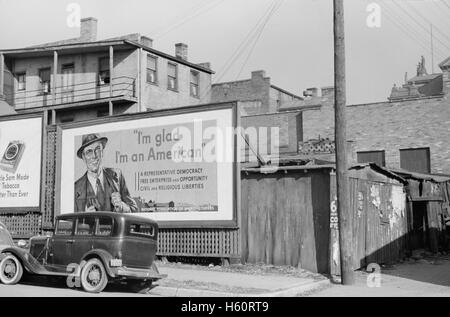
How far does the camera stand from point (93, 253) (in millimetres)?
11281

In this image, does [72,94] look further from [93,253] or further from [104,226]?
[93,253]

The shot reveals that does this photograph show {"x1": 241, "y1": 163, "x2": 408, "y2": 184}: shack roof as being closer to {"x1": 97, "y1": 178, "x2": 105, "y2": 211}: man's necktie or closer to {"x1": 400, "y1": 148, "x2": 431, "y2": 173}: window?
{"x1": 97, "y1": 178, "x2": 105, "y2": 211}: man's necktie

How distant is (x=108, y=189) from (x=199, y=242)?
143 inches

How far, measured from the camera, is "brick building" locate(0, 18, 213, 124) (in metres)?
34.1

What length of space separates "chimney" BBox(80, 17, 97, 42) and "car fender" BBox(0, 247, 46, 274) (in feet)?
94.7

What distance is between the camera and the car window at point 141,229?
1163cm

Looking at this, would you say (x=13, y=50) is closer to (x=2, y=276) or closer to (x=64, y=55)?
(x=64, y=55)

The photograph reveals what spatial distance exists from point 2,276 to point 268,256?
6.57 meters

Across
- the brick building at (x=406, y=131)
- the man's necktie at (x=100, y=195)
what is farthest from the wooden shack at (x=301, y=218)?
the brick building at (x=406, y=131)

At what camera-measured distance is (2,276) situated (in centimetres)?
1233

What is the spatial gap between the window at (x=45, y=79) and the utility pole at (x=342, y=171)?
91.3ft

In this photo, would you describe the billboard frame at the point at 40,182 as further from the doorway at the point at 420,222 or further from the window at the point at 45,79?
the window at the point at 45,79

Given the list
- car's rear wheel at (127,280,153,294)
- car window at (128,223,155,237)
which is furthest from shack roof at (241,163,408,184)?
car's rear wheel at (127,280,153,294)
